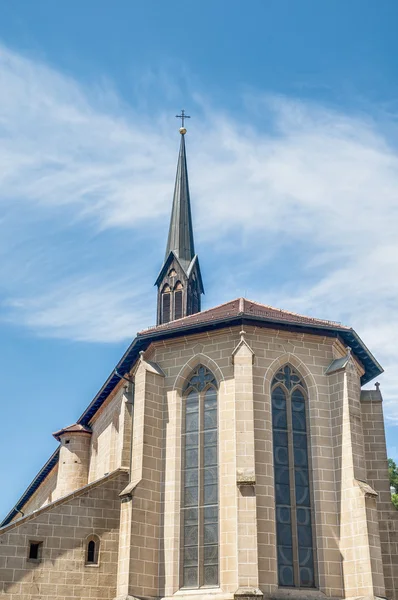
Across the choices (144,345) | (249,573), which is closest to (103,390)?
(144,345)

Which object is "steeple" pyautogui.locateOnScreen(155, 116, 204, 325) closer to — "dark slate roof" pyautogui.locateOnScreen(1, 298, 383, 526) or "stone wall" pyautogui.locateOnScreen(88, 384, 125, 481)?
"stone wall" pyautogui.locateOnScreen(88, 384, 125, 481)

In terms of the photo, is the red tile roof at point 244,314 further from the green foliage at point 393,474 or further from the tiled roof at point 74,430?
the green foliage at point 393,474

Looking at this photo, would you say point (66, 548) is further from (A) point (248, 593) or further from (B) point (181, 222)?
(B) point (181, 222)

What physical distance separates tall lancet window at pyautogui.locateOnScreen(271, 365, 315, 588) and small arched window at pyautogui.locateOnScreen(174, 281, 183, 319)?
16.4m

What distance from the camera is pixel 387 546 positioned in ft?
71.7

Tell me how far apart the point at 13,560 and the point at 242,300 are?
10317mm

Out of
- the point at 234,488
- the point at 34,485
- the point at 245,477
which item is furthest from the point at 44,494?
the point at 245,477

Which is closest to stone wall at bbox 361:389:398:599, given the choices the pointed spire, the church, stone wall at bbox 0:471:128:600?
the church

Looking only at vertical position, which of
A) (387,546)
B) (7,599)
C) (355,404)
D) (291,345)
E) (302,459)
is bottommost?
(7,599)

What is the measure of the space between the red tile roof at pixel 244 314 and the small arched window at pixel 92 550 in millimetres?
6266

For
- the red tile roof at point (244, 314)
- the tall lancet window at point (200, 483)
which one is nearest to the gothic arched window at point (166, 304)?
the red tile roof at point (244, 314)

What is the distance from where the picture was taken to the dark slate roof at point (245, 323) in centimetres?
2253

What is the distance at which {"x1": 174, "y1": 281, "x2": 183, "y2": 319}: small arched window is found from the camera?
126ft

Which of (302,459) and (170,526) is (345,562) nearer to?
(302,459)
